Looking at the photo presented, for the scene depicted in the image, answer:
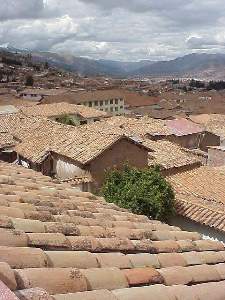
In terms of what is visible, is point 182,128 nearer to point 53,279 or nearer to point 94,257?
point 94,257

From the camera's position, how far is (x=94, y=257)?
12.3ft

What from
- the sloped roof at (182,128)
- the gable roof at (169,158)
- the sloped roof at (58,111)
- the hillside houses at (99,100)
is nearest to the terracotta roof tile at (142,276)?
the gable roof at (169,158)

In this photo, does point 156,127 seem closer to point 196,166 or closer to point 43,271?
point 196,166

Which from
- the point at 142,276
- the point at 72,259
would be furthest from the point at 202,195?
the point at 72,259

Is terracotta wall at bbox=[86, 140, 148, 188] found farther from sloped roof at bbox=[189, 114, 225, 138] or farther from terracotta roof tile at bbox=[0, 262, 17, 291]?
sloped roof at bbox=[189, 114, 225, 138]

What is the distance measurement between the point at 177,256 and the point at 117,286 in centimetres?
149

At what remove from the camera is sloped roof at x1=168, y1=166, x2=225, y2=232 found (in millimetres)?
14641

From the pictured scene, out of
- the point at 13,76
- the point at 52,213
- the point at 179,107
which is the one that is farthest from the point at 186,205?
the point at 13,76

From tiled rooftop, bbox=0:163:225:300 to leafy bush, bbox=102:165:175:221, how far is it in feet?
29.7

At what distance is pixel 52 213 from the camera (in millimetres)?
5520

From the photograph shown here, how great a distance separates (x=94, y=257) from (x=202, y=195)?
15020 millimetres

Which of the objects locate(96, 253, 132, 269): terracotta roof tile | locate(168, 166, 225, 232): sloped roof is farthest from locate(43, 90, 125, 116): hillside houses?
locate(96, 253, 132, 269): terracotta roof tile

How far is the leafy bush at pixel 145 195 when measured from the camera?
612 inches

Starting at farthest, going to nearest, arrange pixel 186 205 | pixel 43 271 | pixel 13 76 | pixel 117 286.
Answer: pixel 13 76
pixel 186 205
pixel 117 286
pixel 43 271
